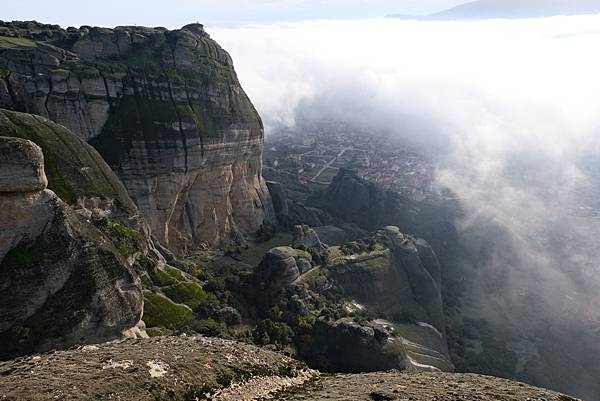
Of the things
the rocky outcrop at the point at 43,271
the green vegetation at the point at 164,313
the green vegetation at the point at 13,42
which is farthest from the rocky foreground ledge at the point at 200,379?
the green vegetation at the point at 13,42

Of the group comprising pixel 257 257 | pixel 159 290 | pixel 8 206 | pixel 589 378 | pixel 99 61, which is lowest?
pixel 589 378

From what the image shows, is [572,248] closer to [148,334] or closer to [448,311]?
[448,311]

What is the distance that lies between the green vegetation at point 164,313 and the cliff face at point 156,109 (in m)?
21.4

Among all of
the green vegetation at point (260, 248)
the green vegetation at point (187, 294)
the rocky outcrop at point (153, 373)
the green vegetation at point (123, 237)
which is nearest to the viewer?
the rocky outcrop at point (153, 373)

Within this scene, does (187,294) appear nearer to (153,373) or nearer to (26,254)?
(26,254)

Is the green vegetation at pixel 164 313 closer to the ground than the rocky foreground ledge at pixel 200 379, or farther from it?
closer to the ground

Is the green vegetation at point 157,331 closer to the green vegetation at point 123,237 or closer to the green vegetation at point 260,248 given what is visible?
the green vegetation at point 123,237

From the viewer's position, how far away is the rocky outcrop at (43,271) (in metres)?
29.0

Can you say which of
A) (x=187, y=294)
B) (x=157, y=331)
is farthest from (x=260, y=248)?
(x=157, y=331)

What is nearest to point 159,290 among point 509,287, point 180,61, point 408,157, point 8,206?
point 8,206

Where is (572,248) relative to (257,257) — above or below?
below

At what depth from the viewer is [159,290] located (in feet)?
146

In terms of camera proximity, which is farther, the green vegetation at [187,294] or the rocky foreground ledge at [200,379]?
the green vegetation at [187,294]

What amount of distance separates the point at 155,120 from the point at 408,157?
465 feet
